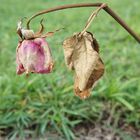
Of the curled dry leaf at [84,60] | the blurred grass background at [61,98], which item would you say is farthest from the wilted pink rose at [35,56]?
the blurred grass background at [61,98]

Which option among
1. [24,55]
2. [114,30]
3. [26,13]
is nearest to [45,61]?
[24,55]

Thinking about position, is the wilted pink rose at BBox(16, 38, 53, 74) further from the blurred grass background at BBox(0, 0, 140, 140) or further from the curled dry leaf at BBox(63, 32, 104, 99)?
the blurred grass background at BBox(0, 0, 140, 140)

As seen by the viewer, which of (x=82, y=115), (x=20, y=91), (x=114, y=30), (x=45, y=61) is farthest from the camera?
(x=114, y=30)

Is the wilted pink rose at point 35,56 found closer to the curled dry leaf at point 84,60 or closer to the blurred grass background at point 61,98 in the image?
the curled dry leaf at point 84,60

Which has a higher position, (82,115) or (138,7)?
(138,7)

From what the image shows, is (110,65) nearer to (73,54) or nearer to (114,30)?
(114,30)

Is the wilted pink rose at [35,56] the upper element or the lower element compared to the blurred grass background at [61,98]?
upper

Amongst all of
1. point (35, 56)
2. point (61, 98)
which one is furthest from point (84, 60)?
point (61, 98)
